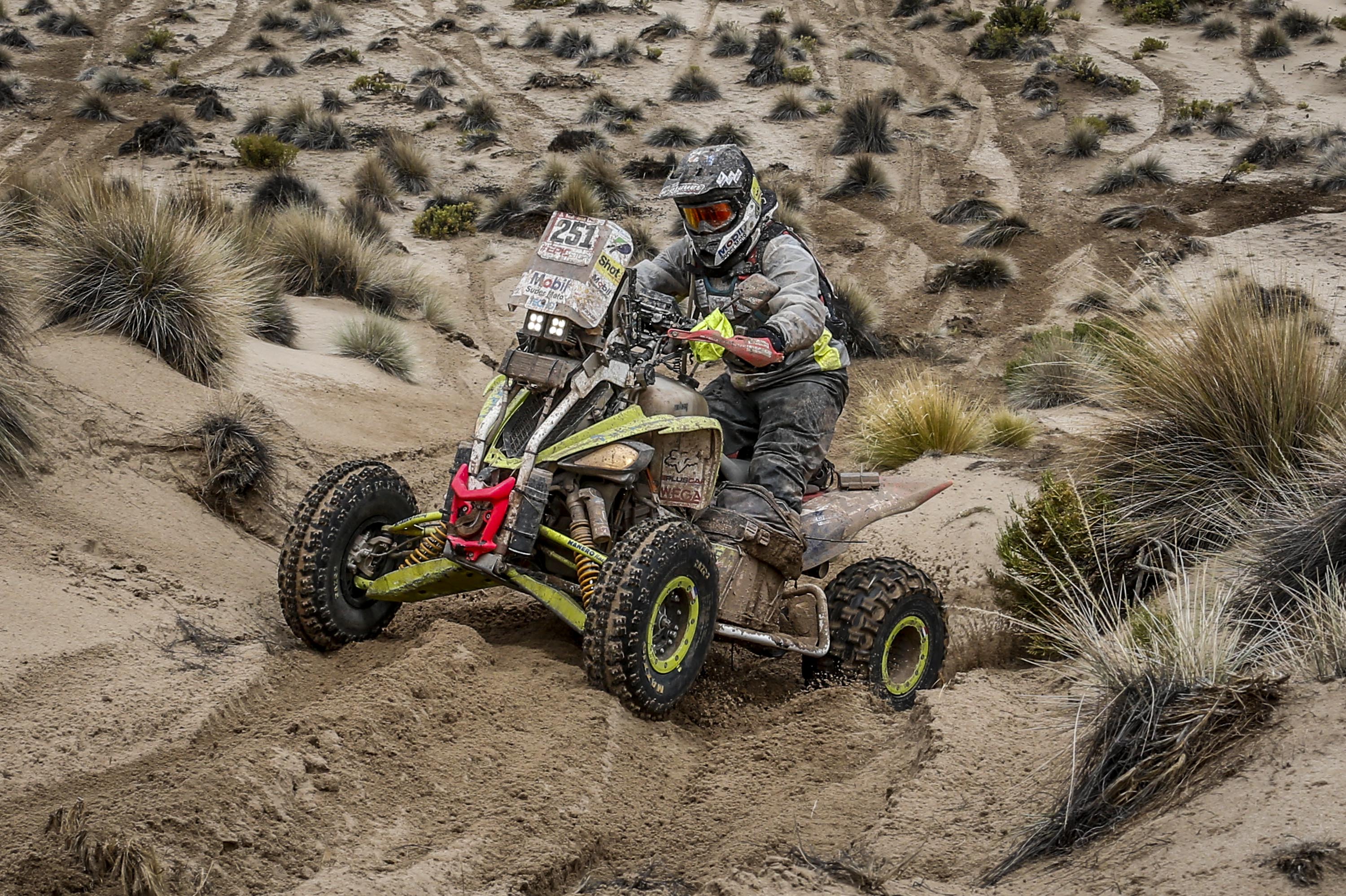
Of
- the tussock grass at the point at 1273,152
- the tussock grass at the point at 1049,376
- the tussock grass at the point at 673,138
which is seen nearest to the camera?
the tussock grass at the point at 1049,376

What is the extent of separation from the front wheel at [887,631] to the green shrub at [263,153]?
623 inches

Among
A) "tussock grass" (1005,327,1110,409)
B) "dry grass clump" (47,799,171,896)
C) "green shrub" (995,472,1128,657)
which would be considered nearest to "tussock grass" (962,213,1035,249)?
"tussock grass" (1005,327,1110,409)

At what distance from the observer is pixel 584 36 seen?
28.3 m

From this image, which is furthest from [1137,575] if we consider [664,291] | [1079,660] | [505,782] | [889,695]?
[505,782]

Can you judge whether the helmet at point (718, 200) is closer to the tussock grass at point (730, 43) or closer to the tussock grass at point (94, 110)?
the tussock grass at point (94, 110)

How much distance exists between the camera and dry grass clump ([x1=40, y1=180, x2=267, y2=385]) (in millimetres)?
8344

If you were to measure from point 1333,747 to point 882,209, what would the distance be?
677 inches

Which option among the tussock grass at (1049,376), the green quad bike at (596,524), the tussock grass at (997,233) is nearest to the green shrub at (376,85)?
the tussock grass at (997,233)

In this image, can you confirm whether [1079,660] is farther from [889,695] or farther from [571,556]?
[571,556]

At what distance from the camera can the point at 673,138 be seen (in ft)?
74.0

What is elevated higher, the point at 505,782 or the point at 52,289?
the point at 52,289

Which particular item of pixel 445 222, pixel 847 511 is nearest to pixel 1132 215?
pixel 445 222

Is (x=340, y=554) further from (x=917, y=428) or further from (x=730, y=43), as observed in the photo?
(x=730, y=43)

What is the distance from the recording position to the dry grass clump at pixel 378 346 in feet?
36.9
